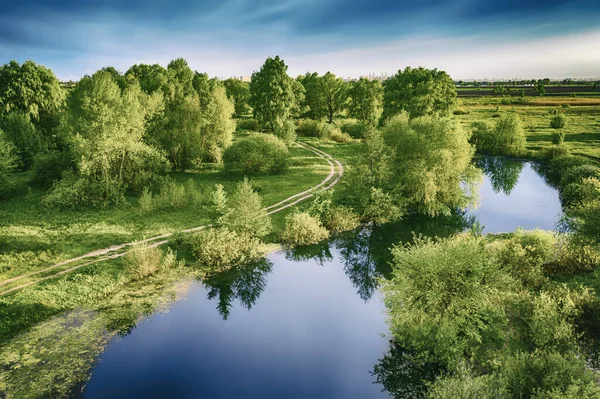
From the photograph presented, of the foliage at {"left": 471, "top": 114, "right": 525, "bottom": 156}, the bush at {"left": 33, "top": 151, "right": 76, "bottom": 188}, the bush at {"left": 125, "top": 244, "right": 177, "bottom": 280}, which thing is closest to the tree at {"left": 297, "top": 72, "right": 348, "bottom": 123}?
the foliage at {"left": 471, "top": 114, "right": 525, "bottom": 156}

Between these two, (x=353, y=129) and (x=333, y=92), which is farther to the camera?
(x=333, y=92)

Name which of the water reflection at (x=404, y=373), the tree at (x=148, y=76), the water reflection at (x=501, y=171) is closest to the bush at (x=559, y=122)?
the water reflection at (x=501, y=171)

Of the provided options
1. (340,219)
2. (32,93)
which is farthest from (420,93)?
(32,93)

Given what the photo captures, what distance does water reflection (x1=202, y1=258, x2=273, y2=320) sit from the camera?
85.2 feet

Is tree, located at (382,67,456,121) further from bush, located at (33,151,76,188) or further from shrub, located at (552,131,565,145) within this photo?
bush, located at (33,151,76,188)

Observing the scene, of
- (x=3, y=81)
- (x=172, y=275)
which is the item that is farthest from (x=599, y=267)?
(x=3, y=81)

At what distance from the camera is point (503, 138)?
221 ft

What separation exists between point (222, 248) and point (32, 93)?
51030 mm

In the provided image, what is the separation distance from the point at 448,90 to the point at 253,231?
45.4 m

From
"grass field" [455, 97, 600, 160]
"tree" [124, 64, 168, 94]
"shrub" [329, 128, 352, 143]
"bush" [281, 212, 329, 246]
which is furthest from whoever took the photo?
"shrub" [329, 128, 352, 143]

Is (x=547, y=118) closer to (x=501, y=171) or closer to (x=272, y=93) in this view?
(x=501, y=171)

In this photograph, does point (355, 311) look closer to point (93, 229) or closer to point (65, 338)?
point (65, 338)

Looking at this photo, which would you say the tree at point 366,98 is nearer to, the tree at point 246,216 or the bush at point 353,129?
the bush at point 353,129

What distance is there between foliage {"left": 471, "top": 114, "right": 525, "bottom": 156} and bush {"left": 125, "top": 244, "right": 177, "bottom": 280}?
207 feet
